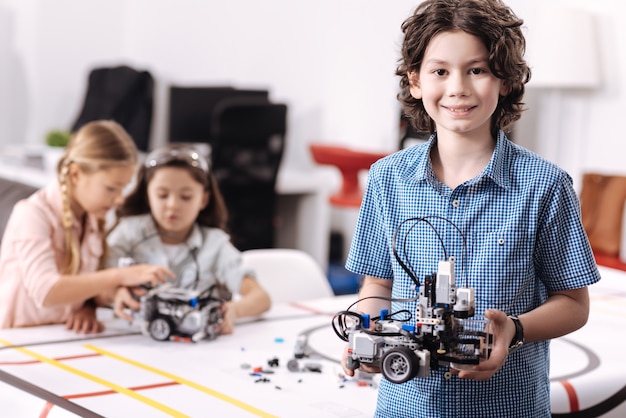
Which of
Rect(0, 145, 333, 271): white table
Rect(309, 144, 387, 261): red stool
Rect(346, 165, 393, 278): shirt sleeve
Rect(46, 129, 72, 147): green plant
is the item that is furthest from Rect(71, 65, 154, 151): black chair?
Rect(346, 165, 393, 278): shirt sleeve

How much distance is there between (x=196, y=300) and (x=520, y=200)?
2.59 feet

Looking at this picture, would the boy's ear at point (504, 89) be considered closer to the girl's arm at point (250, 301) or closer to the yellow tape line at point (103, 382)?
the yellow tape line at point (103, 382)

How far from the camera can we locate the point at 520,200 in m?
1.23

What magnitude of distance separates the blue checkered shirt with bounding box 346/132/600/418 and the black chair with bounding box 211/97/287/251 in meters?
3.24

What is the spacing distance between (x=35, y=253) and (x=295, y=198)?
3.30m

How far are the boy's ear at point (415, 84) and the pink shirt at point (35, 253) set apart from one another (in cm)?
96

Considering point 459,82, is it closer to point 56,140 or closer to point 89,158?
point 89,158

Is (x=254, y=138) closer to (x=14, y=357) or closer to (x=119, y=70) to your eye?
(x=119, y=70)

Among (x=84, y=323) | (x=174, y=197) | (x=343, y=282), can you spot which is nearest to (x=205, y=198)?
(x=174, y=197)

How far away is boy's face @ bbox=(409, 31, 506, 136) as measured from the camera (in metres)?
1.20

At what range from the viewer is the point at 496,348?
1.13 m

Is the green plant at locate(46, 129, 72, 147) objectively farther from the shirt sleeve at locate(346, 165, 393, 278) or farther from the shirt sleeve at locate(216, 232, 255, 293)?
the shirt sleeve at locate(346, 165, 393, 278)

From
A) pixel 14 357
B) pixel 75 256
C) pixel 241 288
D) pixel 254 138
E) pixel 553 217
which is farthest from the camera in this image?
pixel 254 138

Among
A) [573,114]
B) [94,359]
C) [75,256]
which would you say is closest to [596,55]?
[573,114]
